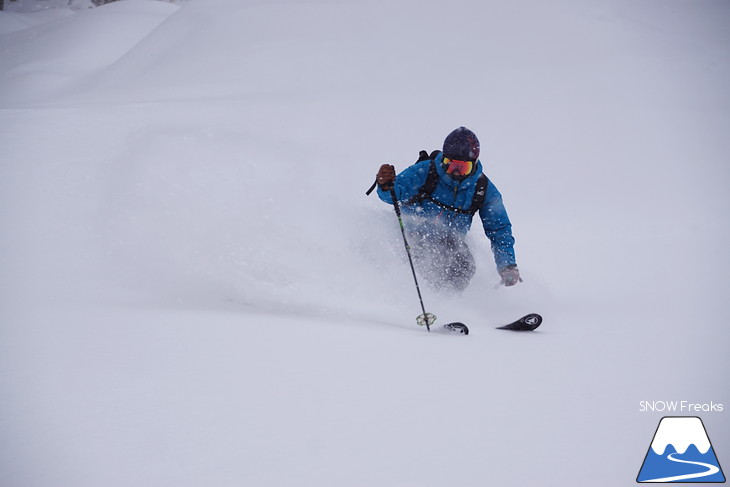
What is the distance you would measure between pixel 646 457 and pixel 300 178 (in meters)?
4.55

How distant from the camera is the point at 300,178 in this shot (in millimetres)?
5570

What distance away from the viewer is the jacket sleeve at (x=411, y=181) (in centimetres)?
432

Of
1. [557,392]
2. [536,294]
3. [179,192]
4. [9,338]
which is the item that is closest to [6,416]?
[9,338]

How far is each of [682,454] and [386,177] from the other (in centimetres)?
278

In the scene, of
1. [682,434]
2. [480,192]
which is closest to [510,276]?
[480,192]

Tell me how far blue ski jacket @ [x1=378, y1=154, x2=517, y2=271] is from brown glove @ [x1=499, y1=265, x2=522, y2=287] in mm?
50

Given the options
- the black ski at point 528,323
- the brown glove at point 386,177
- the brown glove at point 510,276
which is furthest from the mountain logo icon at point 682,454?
→ the brown glove at point 386,177

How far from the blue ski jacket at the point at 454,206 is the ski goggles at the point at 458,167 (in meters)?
0.13

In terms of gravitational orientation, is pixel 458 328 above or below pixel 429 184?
below

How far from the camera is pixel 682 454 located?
1.93m

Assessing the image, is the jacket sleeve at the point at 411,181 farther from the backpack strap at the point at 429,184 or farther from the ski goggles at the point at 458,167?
the ski goggles at the point at 458,167

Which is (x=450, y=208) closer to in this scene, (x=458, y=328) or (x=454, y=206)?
(x=454, y=206)

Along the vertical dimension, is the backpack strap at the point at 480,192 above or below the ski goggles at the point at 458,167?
below

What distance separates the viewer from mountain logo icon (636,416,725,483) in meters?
1.75
